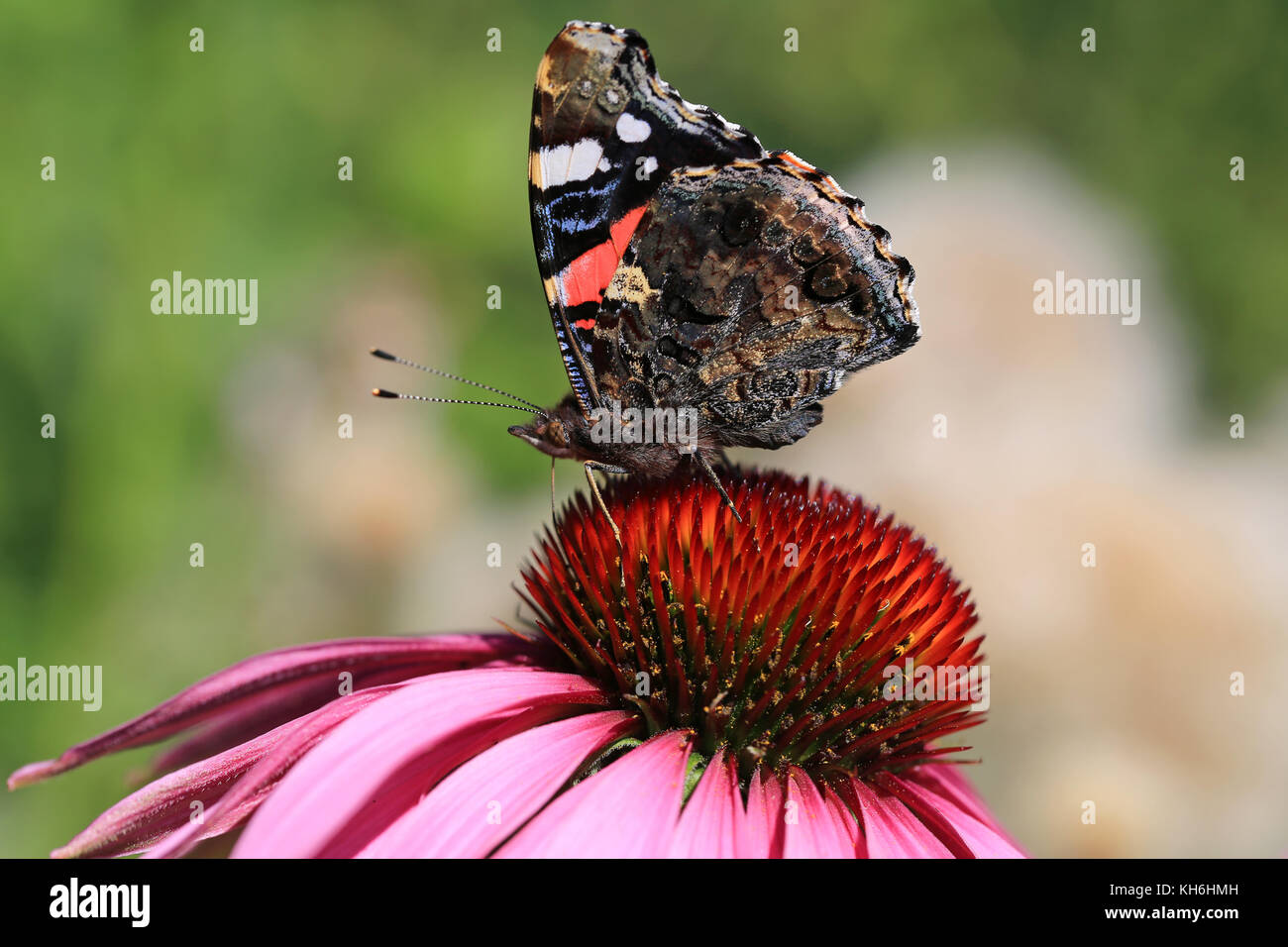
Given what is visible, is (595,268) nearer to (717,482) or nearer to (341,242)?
(717,482)

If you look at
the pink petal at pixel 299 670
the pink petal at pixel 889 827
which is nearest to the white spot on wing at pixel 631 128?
the pink petal at pixel 299 670

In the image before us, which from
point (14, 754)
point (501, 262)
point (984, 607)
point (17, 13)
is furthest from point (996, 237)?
point (14, 754)

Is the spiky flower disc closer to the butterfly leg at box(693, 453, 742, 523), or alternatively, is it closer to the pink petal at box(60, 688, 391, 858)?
the butterfly leg at box(693, 453, 742, 523)

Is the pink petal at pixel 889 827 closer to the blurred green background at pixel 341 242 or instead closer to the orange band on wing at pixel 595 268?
the orange band on wing at pixel 595 268

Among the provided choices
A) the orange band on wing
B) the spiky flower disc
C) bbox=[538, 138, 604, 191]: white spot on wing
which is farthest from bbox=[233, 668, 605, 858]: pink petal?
bbox=[538, 138, 604, 191]: white spot on wing

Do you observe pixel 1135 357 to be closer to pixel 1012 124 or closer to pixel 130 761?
pixel 1012 124

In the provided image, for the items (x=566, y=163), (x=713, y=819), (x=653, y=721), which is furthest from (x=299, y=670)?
(x=566, y=163)
